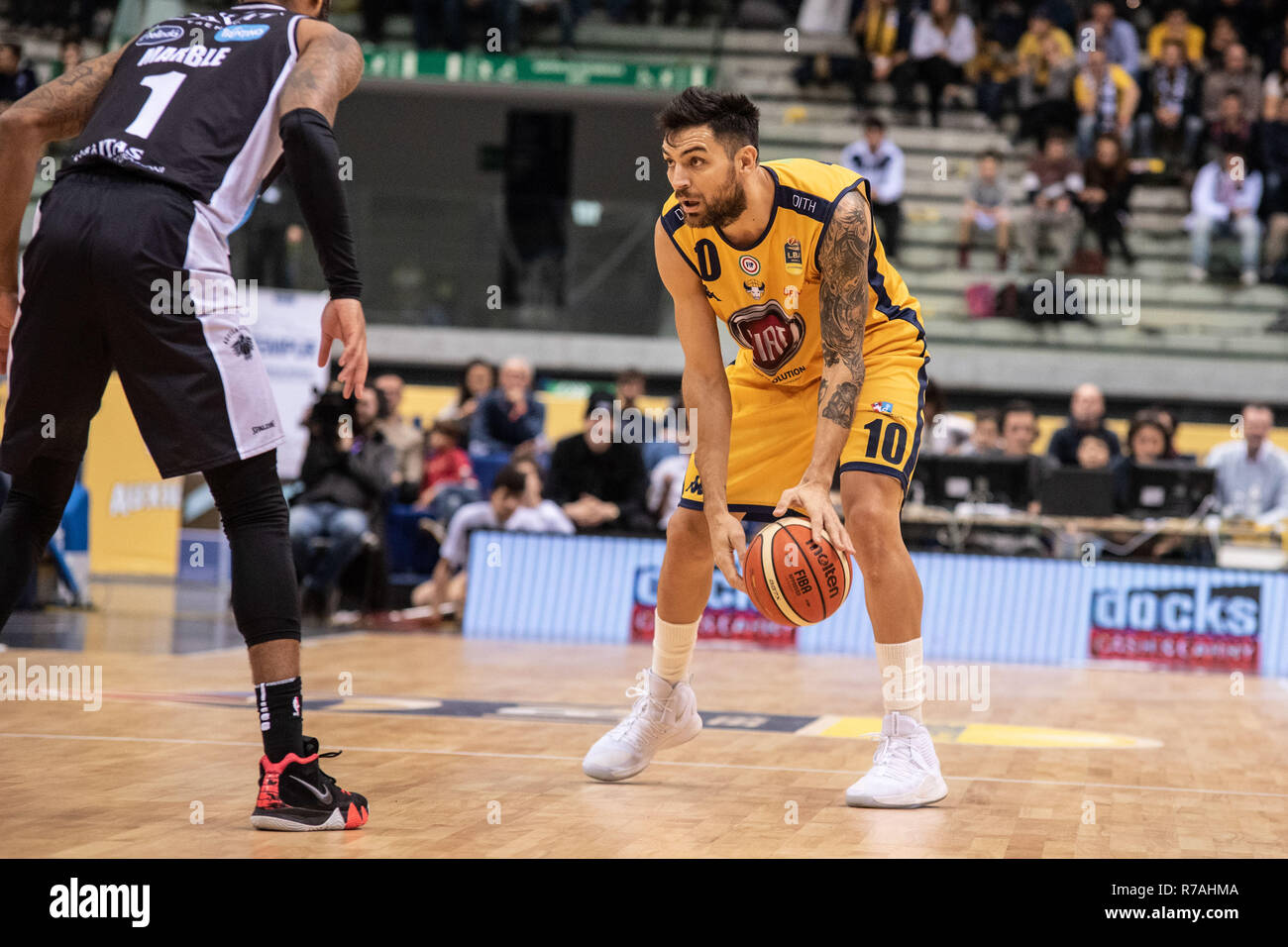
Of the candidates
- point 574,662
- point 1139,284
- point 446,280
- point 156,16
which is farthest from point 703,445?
point 156,16

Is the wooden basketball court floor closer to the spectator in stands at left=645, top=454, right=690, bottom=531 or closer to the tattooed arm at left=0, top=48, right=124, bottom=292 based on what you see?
the tattooed arm at left=0, top=48, right=124, bottom=292

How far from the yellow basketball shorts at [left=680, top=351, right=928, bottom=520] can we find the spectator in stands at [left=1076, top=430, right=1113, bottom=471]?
7.69 meters

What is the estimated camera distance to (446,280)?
16.1 meters

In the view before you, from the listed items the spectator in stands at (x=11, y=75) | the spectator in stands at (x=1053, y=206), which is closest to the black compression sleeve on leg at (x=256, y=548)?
the spectator in stands at (x=1053, y=206)

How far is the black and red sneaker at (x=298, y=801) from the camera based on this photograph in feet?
11.6

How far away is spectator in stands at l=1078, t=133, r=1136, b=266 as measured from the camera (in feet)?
53.3

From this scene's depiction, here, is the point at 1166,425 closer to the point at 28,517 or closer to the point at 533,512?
the point at 533,512

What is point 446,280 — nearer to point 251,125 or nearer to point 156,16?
point 156,16

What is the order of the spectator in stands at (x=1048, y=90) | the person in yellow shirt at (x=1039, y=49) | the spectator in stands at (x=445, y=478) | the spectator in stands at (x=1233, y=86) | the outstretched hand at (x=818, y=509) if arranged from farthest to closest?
the person in yellow shirt at (x=1039, y=49), the spectator in stands at (x=1048, y=90), the spectator in stands at (x=1233, y=86), the spectator in stands at (x=445, y=478), the outstretched hand at (x=818, y=509)

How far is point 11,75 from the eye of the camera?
16.7 m

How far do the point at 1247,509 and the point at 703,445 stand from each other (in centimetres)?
888

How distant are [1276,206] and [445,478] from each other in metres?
9.65

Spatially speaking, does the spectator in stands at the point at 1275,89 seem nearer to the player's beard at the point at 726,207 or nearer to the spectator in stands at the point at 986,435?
the spectator in stands at the point at 986,435

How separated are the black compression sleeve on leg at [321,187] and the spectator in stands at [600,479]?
332 inches
